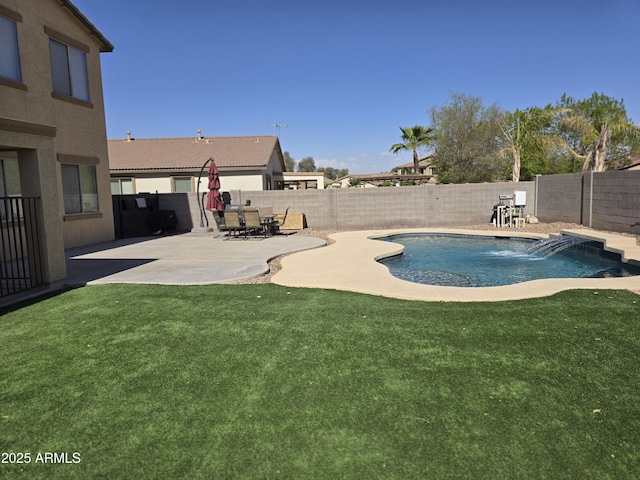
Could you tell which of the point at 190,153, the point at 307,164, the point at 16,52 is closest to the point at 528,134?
the point at 190,153

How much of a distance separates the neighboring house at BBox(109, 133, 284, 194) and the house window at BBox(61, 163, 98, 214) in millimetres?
10937

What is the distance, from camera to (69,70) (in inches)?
494

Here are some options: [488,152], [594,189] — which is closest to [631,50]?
[488,152]

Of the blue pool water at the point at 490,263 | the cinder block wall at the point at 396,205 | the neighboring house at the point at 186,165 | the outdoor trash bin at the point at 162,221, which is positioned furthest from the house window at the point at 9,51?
the neighboring house at the point at 186,165

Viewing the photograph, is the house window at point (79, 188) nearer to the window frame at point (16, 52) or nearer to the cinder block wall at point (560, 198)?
the window frame at point (16, 52)

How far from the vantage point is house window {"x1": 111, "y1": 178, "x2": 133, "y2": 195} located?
26.2 meters

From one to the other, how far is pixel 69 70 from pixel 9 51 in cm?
223

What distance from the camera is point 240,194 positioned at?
714 inches

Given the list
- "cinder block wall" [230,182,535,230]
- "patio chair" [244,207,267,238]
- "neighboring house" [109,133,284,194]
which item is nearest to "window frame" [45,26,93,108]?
"patio chair" [244,207,267,238]

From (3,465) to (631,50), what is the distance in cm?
3176

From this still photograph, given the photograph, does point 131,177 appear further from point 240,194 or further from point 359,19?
point 359,19

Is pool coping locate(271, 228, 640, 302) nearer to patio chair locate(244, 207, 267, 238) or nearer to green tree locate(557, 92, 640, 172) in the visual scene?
patio chair locate(244, 207, 267, 238)

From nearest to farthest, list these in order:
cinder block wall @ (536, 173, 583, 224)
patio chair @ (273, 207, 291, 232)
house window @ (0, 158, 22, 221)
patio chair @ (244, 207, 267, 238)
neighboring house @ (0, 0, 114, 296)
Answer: neighboring house @ (0, 0, 114, 296) < house window @ (0, 158, 22, 221) < patio chair @ (244, 207, 267, 238) < cinder block wall @ (536, 173, 583, 224) < patio chair @ (273, 207, 291, 232)

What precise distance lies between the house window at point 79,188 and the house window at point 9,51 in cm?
277
